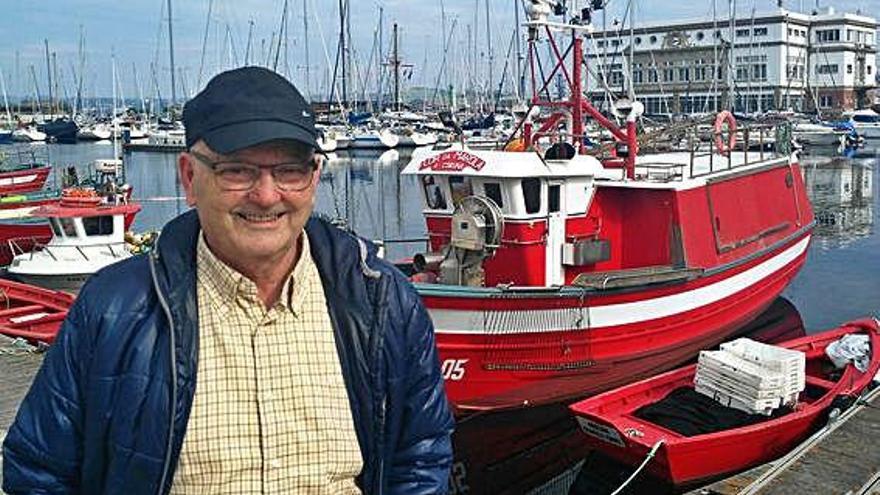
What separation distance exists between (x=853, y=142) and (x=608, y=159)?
64261 millimetres

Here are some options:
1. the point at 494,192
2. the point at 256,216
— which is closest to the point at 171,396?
the point at 256,216

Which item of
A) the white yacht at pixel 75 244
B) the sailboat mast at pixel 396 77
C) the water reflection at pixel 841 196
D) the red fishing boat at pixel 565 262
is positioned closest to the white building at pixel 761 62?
the sailboat mast at pixel 396 77

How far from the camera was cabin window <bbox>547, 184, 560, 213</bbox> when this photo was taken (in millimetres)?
13148

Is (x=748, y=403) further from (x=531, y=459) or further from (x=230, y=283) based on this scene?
(x=230, y=283)

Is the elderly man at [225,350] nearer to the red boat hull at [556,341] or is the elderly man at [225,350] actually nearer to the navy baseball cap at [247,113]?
the navy baseball cap at [247,113]

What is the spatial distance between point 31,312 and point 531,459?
9.63 m

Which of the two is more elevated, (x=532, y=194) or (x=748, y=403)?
(x=532, y=194)

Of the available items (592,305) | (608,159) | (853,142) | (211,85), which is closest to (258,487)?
(211,85)

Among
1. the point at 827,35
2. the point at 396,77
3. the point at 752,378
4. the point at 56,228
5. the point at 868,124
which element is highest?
the point at 827,35

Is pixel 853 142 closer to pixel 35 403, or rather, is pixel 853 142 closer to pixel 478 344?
pixel 478 344

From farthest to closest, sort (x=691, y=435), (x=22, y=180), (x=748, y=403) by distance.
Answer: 1. (x=22, y=180)
2. (x=748, y=403)
3. (x=691, y=435)

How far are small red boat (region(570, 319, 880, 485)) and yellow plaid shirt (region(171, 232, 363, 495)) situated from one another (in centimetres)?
802

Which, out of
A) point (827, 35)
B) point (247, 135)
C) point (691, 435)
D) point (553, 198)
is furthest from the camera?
point (827, 35)

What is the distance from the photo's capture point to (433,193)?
13953mm
